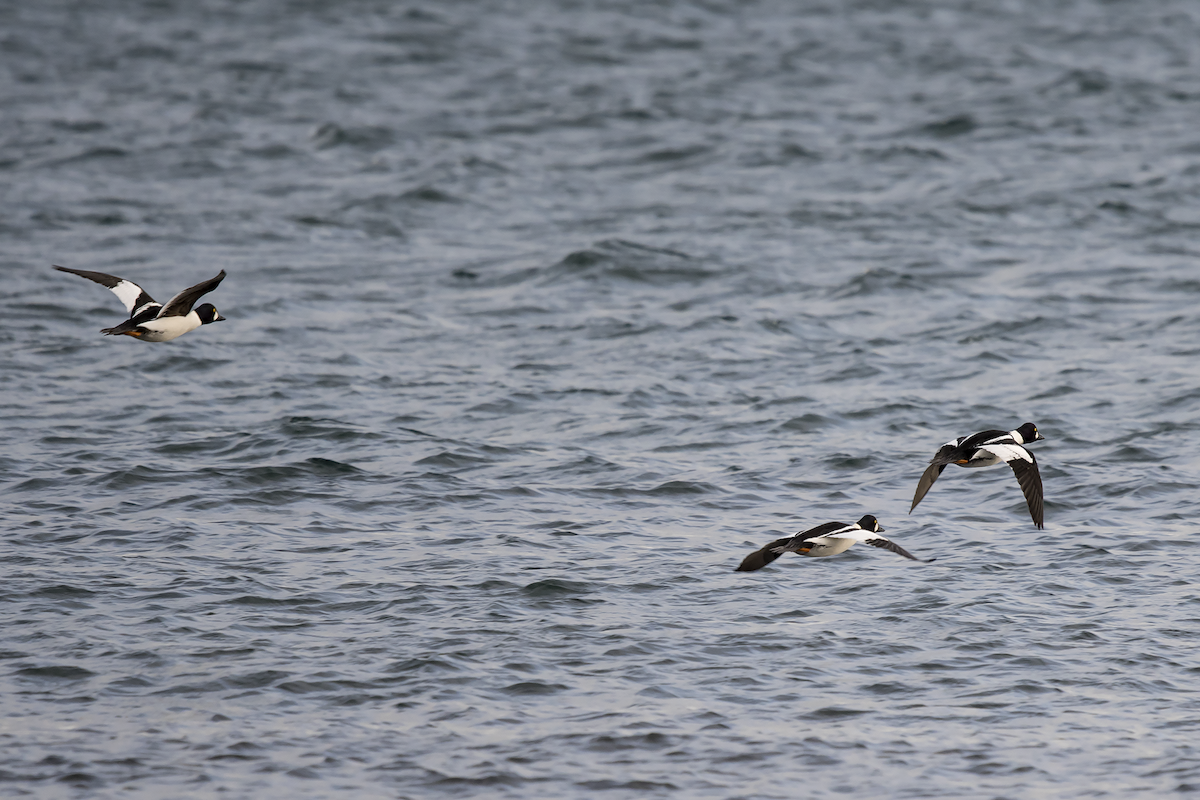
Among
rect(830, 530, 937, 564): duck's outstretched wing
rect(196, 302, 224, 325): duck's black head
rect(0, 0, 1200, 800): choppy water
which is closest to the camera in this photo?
rect(0, 0, 1200, 800): choppy water

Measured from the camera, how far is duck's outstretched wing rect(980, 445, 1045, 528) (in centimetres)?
1059

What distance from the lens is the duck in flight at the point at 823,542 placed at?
33.0 ft

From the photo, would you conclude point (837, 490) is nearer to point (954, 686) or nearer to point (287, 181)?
point (954, 686)

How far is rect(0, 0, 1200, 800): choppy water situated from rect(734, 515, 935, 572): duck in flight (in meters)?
0.35

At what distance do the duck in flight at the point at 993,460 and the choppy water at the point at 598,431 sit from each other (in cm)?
66

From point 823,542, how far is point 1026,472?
1.63 m

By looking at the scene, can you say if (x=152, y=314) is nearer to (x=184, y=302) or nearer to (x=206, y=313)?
(x=184, y=302)

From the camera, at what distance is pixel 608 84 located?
30719mm

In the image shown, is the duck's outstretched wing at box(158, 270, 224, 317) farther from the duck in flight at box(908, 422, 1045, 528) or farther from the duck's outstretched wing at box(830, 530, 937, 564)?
the duck in flight at box(908, 422, 1045, 528)

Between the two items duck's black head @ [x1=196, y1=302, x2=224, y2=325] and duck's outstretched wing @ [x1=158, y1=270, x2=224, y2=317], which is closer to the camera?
duck's outstretched wing @ [x1=158, y1=270, x2=224, y2=317]

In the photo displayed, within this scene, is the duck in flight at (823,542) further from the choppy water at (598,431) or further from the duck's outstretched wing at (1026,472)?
the duck's outstretched wing at (1026,472)

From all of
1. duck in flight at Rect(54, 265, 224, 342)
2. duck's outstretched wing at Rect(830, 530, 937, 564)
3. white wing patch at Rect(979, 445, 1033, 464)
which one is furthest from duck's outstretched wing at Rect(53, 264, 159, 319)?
white wing patch at Rect(979, 445, 1033, 464)

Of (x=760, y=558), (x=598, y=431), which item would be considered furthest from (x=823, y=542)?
(x=598, y=431)

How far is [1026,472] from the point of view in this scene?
35.5 feet
